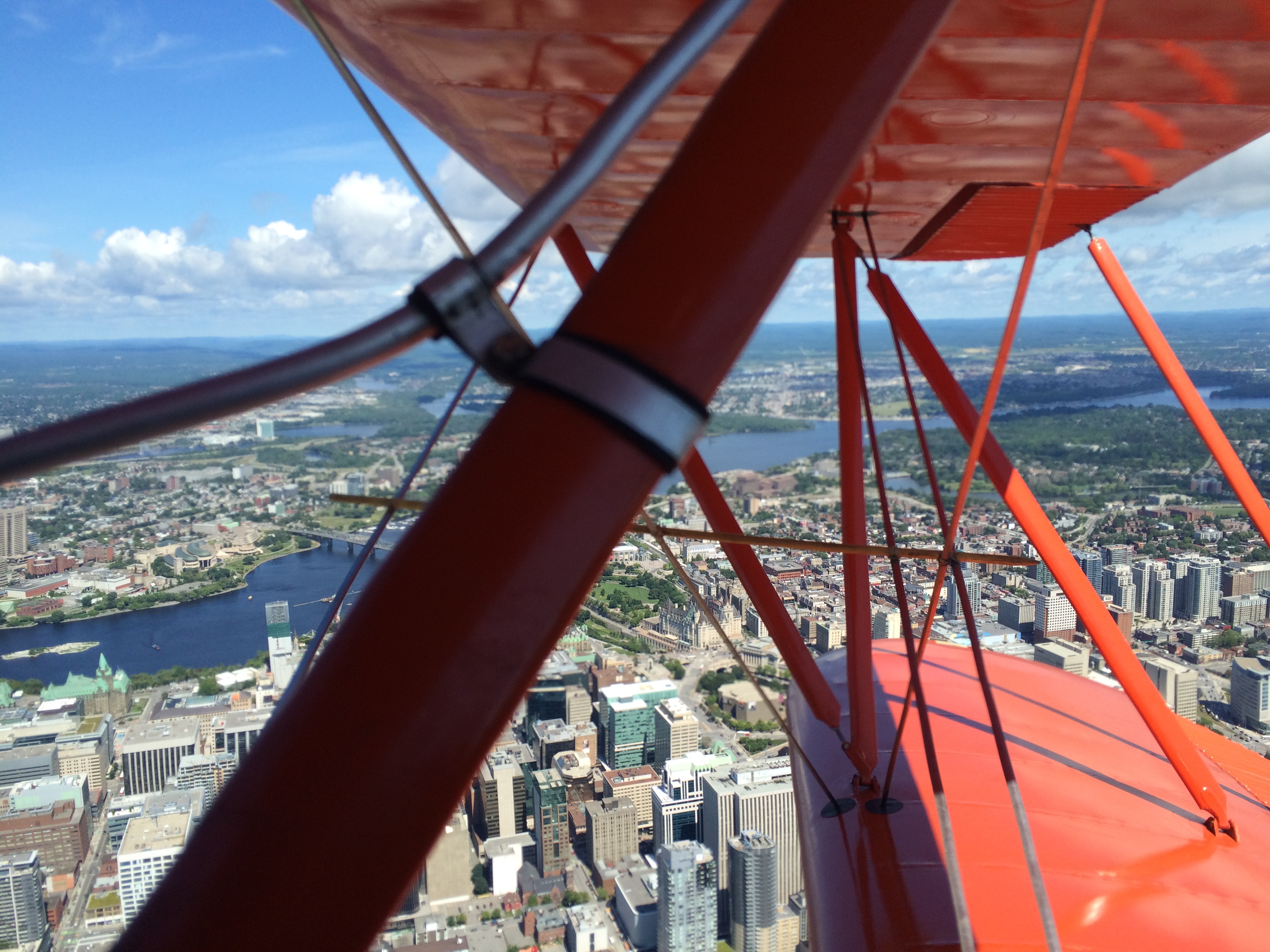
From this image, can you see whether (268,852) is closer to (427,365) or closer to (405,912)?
(405,912)

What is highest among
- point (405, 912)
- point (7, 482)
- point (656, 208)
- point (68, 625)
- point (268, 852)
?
point (656, 208)

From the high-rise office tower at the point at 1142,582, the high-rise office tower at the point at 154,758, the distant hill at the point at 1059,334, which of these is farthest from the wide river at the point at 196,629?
the distant hill at the point at 1059,334

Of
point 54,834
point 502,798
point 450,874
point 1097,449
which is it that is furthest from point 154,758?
point 1097,449

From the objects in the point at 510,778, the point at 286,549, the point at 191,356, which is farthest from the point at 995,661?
the point at 191,356

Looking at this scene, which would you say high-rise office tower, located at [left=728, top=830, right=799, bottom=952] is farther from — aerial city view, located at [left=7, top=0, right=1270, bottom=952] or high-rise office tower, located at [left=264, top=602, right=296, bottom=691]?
high-rise office tower, located at [left=264, top=602, right=296, bottom=691]

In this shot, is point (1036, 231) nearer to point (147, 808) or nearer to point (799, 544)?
point (799, 544)

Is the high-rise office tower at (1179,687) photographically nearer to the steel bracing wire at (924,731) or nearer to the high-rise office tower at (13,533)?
the steel bracing wire at (924,731)
